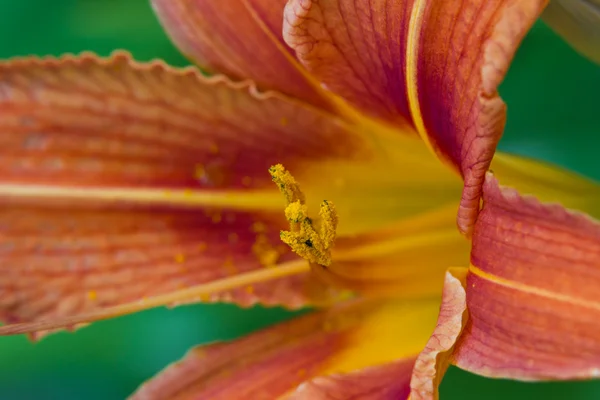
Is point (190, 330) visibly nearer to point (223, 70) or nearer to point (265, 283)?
point (265, 283)

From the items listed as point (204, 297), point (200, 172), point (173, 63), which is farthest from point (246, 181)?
point (173, 63)

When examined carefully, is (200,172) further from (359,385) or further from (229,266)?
(359,385)

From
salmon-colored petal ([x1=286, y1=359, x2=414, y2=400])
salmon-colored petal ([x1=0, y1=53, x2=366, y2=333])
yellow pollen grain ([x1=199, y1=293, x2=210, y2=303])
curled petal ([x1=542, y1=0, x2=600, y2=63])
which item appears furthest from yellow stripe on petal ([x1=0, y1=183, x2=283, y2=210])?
curled petal ([x1=542, y1=0, x2=600, y2=63])

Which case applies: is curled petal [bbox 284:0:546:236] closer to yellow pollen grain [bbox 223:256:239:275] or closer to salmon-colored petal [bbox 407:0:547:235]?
salmon-colored petal [bbox 407:0:547:235]

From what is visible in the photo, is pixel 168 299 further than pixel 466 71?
Yes

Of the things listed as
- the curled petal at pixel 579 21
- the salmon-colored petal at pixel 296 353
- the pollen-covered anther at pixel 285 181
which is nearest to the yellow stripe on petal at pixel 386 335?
the salmon-colored petal at pixel 296 353

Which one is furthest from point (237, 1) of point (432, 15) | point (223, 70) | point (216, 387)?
point (216, 387)
